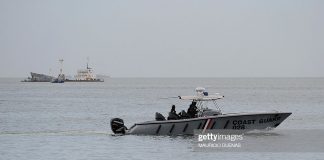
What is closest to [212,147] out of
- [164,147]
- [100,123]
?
[164,147]

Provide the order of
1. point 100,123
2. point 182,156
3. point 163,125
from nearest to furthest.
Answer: point 182,156
point 163,125
point 100,123

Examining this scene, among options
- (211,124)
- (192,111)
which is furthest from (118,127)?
(211,124)

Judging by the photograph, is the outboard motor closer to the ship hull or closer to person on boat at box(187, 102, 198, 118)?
the ship hull

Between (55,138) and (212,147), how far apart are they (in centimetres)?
1056

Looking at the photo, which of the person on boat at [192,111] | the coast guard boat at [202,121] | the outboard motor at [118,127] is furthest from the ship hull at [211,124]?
the outboard motor at [118,127]

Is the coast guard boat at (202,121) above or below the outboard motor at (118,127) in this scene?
above

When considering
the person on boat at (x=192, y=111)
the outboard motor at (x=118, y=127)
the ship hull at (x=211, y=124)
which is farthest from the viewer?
the outboard motor at (x=118, y=127)

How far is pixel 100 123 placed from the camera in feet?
200

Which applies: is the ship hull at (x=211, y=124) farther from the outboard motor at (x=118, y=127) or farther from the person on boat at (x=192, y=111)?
the outboard motor at (x=118, y=127)

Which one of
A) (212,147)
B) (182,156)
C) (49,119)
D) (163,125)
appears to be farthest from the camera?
(49,119)

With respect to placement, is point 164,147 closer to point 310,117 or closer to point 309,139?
point 309,139

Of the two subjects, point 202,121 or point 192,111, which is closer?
point 202,121

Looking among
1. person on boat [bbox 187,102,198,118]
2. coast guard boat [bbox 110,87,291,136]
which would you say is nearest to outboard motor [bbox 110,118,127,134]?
coast guard boat [bbox 110,87,291,136]

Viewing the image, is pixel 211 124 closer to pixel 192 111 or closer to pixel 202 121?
pixel 202 121
